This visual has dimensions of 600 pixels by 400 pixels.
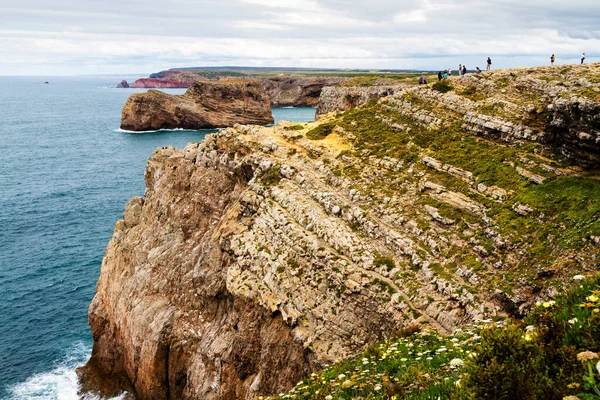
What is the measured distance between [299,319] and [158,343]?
1550cm

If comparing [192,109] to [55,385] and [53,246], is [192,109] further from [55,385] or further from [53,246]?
[55,385]

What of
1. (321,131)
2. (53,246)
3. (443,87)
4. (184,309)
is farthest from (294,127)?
(53,246)

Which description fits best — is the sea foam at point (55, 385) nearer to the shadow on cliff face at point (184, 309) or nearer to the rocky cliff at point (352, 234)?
the shadow on cliff face at point (184, 309)

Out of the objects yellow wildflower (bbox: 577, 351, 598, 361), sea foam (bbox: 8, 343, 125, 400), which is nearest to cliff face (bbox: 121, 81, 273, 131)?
sea foam (bbox: 8, 343, 125, 400)

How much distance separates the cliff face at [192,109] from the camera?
175000mm

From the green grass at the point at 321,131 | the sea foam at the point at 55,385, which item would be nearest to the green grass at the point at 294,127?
the green grass at the point at 321,131

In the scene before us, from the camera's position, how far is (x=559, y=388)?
8469 millimetres

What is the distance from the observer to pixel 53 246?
236 ft

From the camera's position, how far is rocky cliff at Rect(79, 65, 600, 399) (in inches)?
1011

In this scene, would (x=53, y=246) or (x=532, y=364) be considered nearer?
(x=532, y=364)

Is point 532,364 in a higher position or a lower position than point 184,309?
higher

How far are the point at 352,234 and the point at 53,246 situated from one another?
194 feet

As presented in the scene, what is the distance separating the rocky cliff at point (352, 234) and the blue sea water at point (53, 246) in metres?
6.19

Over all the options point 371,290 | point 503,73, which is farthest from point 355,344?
point 503,73
